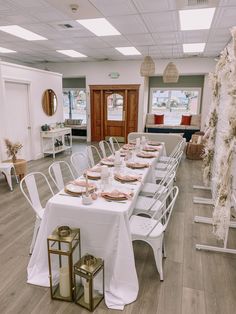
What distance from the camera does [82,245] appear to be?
2068 mm

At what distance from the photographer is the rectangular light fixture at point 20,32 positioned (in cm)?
489

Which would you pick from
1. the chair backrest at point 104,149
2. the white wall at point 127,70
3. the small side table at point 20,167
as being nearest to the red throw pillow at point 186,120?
the white wall at point 127,70

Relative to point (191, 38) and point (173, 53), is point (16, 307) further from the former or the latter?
point (173, 53)

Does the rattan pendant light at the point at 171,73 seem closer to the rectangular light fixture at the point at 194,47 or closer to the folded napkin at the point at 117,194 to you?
the rectangular light fixture at the point at 194,47

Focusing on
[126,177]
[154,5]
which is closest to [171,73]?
[154,5]

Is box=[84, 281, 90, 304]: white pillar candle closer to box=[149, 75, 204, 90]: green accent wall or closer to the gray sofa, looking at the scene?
the gray sofa

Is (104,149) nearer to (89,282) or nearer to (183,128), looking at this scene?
(89,282)

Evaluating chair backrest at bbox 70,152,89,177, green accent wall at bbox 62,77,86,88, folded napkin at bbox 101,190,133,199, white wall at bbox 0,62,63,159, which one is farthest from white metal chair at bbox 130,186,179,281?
green accent wall at bbox 62,77,86,88

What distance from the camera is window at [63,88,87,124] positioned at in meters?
11.3

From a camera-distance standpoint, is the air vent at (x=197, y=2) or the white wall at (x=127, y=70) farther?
the white wall at (x=127, y=70)

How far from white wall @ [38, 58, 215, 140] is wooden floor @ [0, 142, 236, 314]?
20.4ft

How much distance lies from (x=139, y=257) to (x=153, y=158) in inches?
68.8

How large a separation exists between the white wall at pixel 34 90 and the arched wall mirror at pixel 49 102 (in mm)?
121

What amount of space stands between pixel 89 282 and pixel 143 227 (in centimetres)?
71
